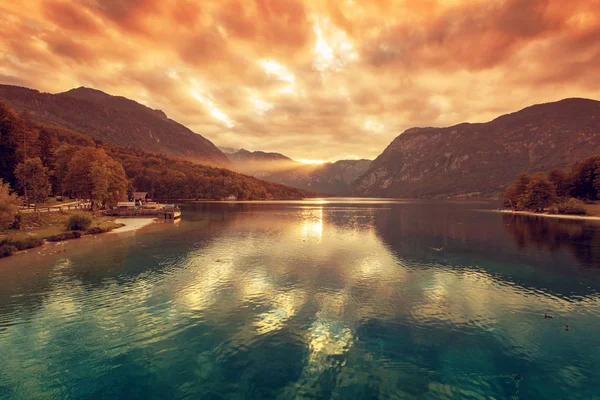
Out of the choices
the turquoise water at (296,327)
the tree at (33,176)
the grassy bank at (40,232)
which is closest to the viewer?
the turquoise water at (296,327)

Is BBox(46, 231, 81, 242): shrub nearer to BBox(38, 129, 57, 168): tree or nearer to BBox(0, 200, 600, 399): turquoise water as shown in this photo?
BBox(0, 200, 600, 399): turquoise water

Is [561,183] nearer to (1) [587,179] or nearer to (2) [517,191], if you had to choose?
(1) [587,179]

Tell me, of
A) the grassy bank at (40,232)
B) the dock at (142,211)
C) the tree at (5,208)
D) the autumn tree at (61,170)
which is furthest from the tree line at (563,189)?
the autumn tree at (61,170)

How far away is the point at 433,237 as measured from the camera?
3051 inches

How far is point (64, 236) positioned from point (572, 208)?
192106 millimetres

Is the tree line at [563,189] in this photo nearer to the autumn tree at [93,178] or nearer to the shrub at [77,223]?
the shrub at [77,223]

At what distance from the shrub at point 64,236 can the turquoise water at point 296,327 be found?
13.7 metres

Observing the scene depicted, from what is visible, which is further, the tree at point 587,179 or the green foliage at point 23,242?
the tree at point 587,179

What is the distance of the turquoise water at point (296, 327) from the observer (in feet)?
56.9

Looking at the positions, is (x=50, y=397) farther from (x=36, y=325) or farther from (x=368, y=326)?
(x=368, y=326)

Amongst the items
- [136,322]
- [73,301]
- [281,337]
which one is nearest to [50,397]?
[136,322]

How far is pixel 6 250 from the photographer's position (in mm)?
47156

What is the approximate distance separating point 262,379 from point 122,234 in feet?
237

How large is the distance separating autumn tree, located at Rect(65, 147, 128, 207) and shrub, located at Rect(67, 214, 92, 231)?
39.6 meters
